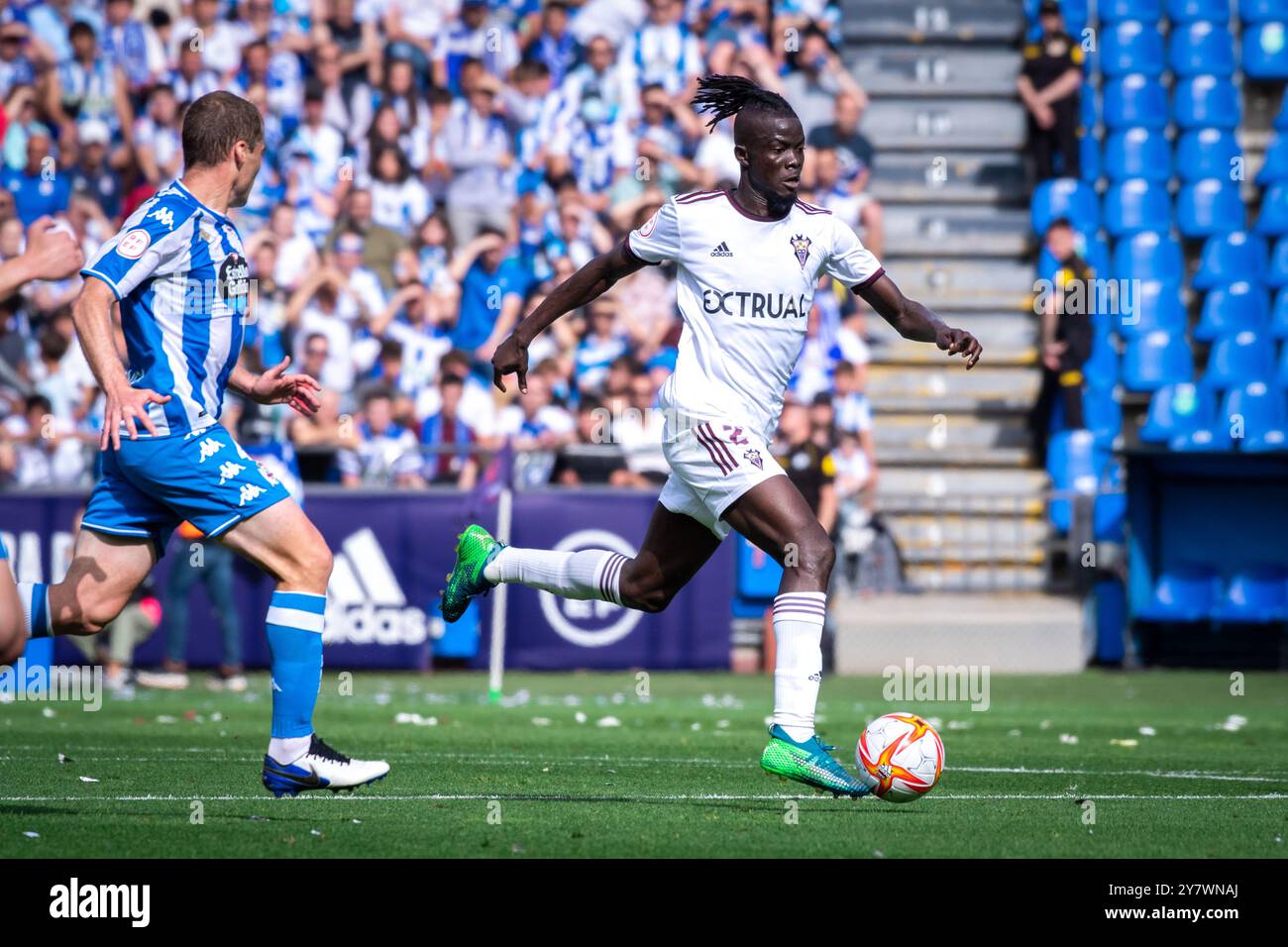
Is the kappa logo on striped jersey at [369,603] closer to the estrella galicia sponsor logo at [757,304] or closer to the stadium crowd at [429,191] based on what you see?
the stadium crowd at [429,191]

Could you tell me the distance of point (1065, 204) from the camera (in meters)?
19.8

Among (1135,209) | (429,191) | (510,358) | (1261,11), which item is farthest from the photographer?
(1261,11)

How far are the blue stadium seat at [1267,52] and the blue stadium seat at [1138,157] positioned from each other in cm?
142

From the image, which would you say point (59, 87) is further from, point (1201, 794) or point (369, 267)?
point (1201, 794)

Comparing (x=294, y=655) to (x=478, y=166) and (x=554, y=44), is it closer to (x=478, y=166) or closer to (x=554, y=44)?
(x=478, y=166)

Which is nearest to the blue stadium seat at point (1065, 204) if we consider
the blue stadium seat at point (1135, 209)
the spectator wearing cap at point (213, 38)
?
the blue stadium seat at point (1135, 209)

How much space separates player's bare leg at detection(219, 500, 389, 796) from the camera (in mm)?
6762

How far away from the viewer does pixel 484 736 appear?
34.1 ft

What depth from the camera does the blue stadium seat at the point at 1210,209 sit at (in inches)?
774

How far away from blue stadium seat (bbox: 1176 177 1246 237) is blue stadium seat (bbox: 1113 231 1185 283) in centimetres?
44

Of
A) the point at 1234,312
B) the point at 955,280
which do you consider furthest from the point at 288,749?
the point at 955,280

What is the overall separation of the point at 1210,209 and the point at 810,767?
14.4 m

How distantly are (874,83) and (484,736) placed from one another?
1329 cm

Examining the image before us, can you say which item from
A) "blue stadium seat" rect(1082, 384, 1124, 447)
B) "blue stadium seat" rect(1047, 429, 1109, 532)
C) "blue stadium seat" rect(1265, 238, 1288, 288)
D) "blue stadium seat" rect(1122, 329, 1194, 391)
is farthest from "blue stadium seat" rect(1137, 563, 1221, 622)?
"blue stadium seat" rect(1265, 238, 1288, 288)
